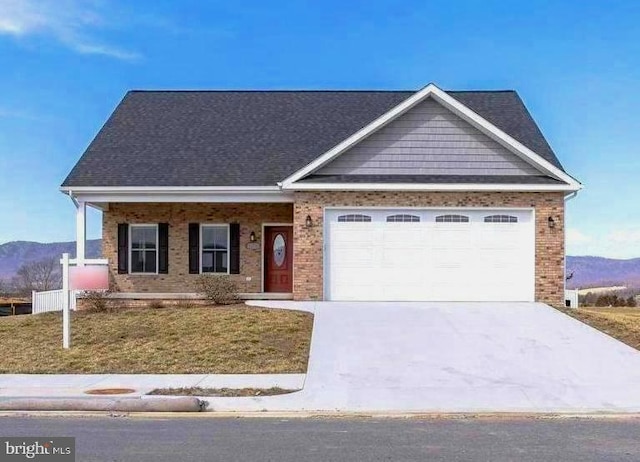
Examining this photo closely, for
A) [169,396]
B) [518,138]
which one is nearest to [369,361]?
[169,396]

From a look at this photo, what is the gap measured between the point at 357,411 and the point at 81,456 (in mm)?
4224

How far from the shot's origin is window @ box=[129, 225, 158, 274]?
943 inches

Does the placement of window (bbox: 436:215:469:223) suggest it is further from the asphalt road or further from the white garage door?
the asphalt road

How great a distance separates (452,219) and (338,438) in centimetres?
1289

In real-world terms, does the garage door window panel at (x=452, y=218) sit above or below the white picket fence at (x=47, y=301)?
above

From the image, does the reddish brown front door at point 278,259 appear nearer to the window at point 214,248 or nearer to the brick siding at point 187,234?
the brick siding at point 187,234

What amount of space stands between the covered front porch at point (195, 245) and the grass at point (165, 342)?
12.6ft

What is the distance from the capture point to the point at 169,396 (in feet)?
37.5

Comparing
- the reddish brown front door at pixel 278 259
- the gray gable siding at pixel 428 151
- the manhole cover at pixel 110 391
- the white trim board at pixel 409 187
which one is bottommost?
the manhole cover at pixel 110 391

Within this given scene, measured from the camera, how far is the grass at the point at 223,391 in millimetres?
11719

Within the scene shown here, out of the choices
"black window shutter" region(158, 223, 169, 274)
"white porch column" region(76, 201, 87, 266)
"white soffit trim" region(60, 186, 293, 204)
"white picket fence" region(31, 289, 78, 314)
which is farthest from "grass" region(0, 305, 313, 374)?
"black window shutter" region(158, 223, 169, 274)

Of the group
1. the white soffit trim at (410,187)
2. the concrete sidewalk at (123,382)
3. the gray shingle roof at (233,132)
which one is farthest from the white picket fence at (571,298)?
the concrete sidewalk at (123,382)

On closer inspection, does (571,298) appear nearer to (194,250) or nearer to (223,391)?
(194,250)

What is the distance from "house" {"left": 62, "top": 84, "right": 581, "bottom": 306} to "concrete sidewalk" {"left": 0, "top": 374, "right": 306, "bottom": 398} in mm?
7751
